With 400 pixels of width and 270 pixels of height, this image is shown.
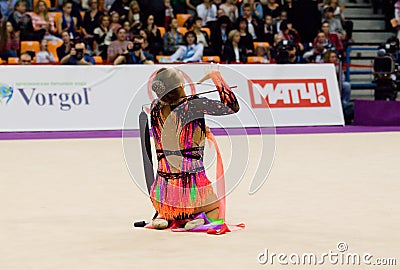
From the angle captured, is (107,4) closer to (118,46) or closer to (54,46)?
(54,46)

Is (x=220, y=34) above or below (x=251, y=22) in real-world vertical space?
below

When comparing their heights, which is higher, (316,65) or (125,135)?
(125,135)

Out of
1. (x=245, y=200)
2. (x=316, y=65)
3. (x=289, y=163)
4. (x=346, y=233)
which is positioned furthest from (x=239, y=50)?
(x=346, y=233)

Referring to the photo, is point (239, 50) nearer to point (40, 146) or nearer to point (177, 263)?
point (40, 146)

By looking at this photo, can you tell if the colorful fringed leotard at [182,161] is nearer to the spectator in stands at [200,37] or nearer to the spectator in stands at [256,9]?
the spectator in stands at [200,37]

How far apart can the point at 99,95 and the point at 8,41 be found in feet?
10.1

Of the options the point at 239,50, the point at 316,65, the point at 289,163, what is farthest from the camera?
the point at 239,50

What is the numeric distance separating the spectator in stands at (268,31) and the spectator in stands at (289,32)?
197 mm

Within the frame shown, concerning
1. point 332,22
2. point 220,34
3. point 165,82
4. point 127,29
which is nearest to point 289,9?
point 332,22

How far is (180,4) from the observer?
2008cm

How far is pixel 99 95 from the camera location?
1521cm

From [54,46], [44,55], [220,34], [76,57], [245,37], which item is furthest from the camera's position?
[220,34]

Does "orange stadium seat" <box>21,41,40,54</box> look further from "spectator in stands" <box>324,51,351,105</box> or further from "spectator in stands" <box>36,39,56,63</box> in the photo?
"spectator in stands" <box>324,51,351,105</box>

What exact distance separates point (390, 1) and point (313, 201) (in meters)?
15.1
